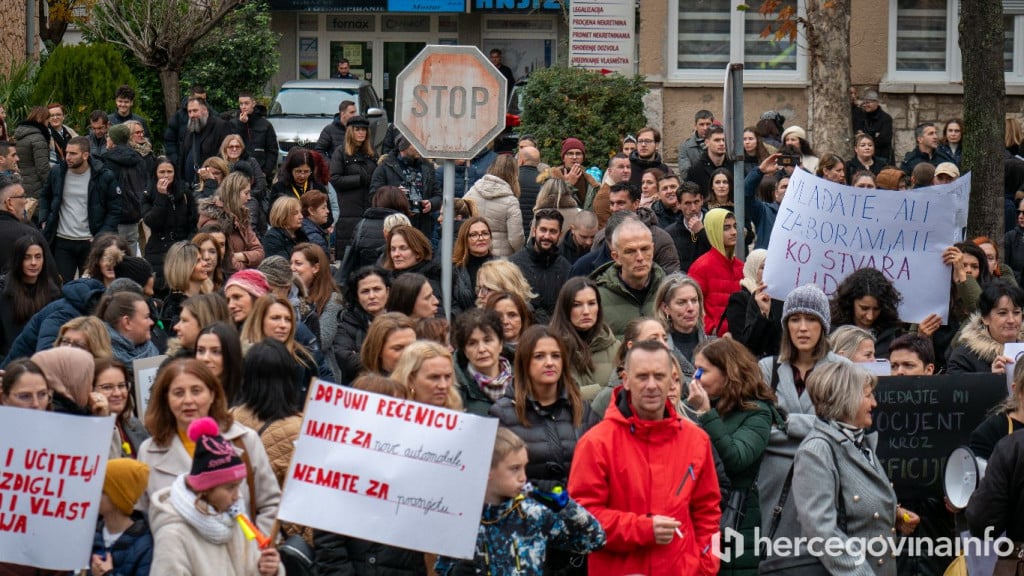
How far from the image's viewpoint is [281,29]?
119 feet

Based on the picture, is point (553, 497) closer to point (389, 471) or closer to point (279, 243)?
point (389, 471)

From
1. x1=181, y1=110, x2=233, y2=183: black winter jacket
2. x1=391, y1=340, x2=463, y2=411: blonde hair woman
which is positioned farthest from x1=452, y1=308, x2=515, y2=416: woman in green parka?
x1=181, y1=110, x2=233, y2=183: black winter jacket

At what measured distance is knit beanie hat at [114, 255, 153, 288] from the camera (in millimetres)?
10664

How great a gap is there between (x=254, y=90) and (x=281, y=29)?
512 cm

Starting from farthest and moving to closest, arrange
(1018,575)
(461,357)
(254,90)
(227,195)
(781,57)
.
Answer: (254,90), (781,57), (227,195), (461,357), (1018,575)

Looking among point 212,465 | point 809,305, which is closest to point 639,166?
point 809,305

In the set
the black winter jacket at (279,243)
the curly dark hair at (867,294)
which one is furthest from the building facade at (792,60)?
the curly dark hair at (867,294)

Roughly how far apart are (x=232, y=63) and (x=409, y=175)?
661 inches

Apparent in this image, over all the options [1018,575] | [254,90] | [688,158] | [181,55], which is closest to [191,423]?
[1018,575]

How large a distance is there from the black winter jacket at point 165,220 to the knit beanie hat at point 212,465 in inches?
355

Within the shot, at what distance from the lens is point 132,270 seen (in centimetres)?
1068

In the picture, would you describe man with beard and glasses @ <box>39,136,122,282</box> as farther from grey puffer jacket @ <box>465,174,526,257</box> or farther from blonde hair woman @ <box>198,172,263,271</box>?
grey puffer jacket @ <box>465,174,526,257</box>

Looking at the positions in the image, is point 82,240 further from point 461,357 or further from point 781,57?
point 781,57

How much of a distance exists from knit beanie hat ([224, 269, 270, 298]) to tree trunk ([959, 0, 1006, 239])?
22.6 feet
